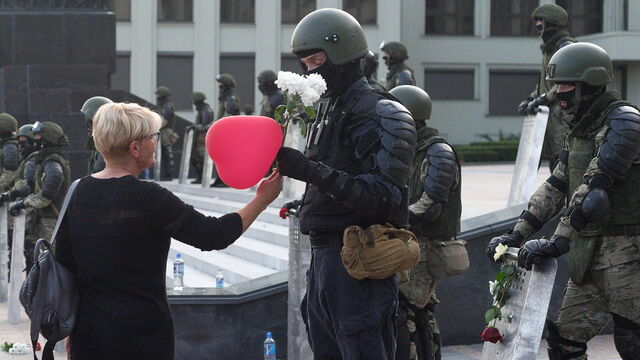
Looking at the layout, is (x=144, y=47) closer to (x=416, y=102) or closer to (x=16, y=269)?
(x=16, y=269)

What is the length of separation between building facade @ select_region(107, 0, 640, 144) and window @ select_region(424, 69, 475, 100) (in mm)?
41

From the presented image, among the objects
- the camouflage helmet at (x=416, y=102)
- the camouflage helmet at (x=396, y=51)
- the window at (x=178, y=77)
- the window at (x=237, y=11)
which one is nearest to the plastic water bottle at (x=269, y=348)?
the camouflage helmet at (x=416, y=102)

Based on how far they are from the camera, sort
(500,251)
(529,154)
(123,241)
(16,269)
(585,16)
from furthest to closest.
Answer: (585,16)
(16,269)
(529,154)
(500,251)
(123,241)

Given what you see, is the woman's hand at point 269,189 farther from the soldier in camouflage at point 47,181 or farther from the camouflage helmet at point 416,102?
the soldier in camouflage at point 47,181

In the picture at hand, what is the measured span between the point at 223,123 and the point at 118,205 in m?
0.56

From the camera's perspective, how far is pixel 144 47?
42250 mm

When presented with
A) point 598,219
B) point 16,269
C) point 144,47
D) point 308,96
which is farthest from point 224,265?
point 144,47

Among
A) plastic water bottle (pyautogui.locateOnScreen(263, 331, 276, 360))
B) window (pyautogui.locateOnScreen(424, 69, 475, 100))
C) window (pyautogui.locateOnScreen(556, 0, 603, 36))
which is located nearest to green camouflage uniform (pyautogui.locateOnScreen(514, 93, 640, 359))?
plastic water bottle (pyautogui.locateOnScreen(263, 331, 276, 360))

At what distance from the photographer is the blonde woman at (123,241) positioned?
14.6ft

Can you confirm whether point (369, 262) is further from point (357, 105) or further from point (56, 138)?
point (56, 138)

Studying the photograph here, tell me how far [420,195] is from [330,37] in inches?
96.6

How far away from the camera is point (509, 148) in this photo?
131 ft

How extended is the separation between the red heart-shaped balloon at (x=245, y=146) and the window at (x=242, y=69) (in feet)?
127

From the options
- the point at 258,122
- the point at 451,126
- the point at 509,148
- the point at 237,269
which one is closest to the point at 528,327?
the point at 258,122
